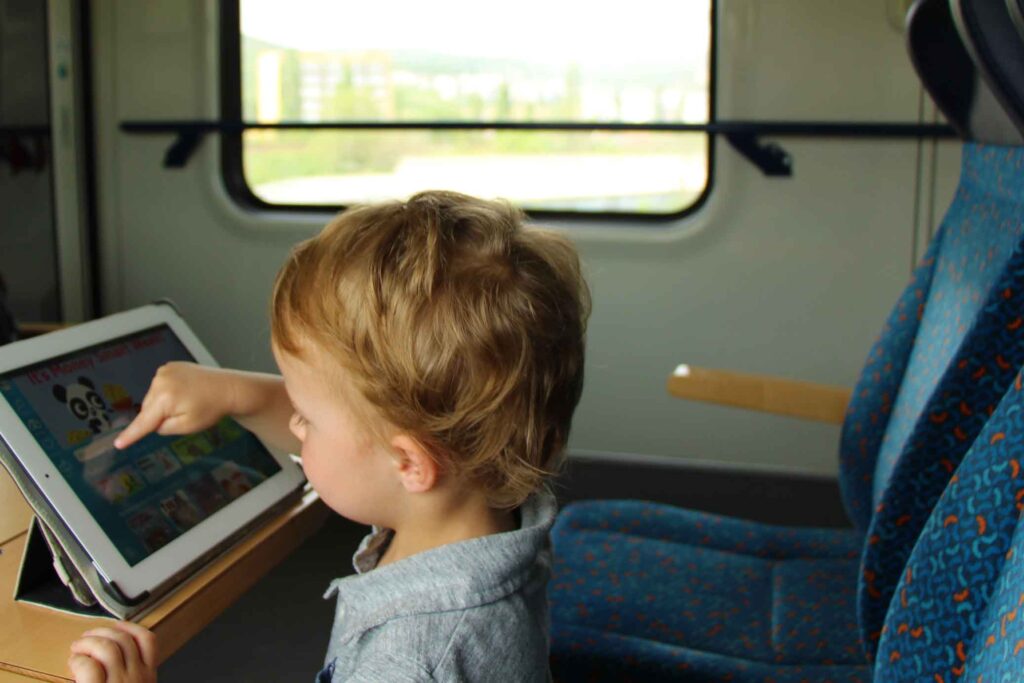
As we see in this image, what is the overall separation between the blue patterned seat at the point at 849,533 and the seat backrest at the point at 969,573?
0.54 feet

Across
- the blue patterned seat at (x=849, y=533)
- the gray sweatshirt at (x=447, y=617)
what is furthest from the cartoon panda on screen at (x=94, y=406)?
the blue patterned seat at (x=849, y=533)

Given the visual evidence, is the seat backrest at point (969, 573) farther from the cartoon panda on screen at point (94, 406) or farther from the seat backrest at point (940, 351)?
the cartoon panda on screen at point (94, 406)

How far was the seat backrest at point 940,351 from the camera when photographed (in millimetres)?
1008

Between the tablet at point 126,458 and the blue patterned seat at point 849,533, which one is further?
the blue patterned seat at point 849,533

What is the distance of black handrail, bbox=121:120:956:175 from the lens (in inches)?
96.7

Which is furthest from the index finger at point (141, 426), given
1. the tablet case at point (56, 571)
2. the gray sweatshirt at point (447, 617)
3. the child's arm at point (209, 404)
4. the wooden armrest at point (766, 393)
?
the wooden armrest at point (766, 393)

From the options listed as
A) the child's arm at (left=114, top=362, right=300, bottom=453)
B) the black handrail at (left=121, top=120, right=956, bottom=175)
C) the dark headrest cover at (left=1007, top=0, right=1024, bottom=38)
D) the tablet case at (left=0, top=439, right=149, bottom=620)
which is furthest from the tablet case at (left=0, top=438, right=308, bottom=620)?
the black handrail at (left=121, top=120, right=956, bottom=175)

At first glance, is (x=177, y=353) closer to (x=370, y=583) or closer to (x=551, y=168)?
(x=370, y=583)

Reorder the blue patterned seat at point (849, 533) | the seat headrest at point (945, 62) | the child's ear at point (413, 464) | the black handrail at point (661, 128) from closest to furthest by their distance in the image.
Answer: the child's ear at point (413, 464)
the blue patterned seat at point (849, 533)
the seat headrest at point (945, 62)
the black handrail at point (661, 128)

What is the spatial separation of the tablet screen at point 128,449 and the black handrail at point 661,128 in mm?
1667

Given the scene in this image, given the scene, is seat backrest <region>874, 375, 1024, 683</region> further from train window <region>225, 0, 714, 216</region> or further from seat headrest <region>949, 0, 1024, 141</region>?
train window <region>225, 0, 714, 216</region>

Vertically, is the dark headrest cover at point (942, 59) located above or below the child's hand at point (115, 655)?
above

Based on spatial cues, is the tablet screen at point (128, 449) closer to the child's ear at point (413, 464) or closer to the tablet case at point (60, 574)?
the tablet case at point (60, 574)

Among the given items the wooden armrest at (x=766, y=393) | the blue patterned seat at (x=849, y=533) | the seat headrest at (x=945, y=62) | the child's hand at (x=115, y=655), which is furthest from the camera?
the wooden armrest at (x=766, y=393)
